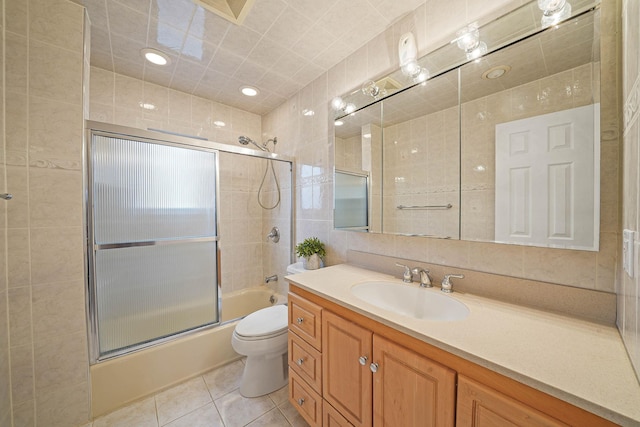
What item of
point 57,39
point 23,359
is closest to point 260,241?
point 23,359

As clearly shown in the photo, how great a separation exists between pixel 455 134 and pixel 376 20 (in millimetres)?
900

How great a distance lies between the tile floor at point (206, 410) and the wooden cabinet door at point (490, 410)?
1104 millimetres

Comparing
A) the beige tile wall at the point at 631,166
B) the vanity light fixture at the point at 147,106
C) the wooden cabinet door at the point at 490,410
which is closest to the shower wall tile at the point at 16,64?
the vanity light fixture at the point at 147,106

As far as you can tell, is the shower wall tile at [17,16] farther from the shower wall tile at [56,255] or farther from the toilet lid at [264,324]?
the toilet lid at [264,324]

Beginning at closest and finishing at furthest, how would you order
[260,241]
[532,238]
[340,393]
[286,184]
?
[532,238], [340,393], [286,184], [260,241]

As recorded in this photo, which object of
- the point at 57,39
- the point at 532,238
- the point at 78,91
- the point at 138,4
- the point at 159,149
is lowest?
the point at 532,238

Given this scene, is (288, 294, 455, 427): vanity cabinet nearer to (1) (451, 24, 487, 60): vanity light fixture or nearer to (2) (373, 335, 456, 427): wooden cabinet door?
(2) (373, 335, 456, 427): wooden cabinet door

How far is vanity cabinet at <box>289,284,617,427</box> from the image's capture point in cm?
59

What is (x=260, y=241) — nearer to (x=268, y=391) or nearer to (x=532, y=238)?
(x=268, y=391)

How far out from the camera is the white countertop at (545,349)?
506 mm

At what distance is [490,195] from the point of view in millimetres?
1062

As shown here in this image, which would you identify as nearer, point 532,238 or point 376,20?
point 532,238

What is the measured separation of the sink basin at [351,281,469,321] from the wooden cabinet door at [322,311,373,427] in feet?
0.70

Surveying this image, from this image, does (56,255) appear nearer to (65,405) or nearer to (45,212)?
(45,212)
